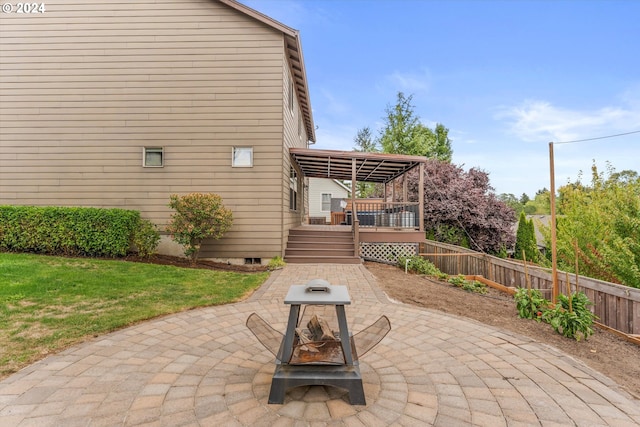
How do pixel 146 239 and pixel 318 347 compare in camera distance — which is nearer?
pixel 318 347

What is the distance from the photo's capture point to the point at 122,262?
7066 millimetres

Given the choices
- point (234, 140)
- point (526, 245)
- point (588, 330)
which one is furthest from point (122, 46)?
point (526, 245)

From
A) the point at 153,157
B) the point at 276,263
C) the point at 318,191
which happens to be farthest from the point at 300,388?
the point at 318,191

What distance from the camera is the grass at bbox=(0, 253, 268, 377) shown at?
323cm

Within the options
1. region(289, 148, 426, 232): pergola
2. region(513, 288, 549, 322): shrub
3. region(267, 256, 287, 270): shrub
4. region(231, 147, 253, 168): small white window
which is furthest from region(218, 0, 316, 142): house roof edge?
region(513, 288, 549, 322): shrub

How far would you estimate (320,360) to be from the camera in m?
2.25

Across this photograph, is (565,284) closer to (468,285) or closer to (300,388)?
(468,285)

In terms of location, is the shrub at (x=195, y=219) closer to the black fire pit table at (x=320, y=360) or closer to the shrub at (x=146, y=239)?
the shrub at (x=146, y=239)

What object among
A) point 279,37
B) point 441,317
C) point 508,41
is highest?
point 508,41

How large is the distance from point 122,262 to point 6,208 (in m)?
3.66

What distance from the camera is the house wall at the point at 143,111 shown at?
27.8ft

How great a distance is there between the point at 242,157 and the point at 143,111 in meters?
3.08

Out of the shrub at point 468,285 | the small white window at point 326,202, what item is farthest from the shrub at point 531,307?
the small white window at point 326,202

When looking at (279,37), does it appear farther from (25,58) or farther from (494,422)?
(494,422)
